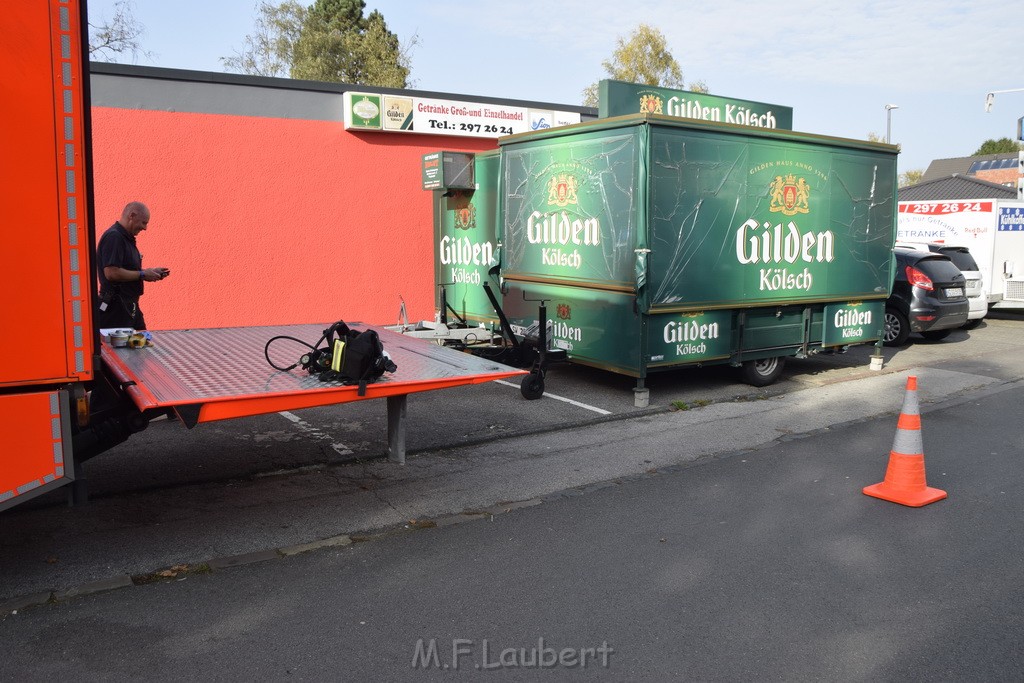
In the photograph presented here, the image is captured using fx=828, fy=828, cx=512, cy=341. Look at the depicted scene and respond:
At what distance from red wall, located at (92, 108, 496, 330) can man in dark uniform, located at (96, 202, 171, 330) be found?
5225mm

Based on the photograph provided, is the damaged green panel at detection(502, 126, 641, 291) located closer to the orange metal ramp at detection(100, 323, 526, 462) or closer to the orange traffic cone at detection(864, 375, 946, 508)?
the orange metal ramp at detection(100, 323, 526, 462)

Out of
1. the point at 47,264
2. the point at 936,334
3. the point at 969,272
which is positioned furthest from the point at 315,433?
the point at 969,272

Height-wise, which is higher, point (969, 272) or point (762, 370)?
point (969, 272)

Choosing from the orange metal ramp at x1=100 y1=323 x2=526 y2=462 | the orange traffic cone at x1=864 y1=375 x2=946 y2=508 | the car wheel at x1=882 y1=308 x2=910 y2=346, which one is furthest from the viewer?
the car wheel at x1=882 y1=308 x2=910 y2=346

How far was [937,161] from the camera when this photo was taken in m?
63.3

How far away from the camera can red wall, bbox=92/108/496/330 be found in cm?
1217

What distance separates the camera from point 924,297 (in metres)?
14.2

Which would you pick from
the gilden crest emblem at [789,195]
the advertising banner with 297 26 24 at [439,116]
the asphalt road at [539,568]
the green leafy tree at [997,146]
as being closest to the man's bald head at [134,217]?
the asphalt road at [539,568]

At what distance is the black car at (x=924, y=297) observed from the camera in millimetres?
14172

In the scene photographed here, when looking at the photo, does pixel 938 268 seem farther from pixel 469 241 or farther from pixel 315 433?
pixel 315 433

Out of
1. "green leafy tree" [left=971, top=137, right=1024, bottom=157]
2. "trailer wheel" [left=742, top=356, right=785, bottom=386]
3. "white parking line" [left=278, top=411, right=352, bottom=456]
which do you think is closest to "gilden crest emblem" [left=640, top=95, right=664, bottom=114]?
"trailer wheel" [left=742, top=356, right=785, bottom=386]

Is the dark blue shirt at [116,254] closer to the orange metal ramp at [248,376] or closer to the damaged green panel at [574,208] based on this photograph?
the orange metal ramp at [248,376]

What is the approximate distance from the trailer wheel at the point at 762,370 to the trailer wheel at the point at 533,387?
262cm

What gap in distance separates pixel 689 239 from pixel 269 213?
723 cm
